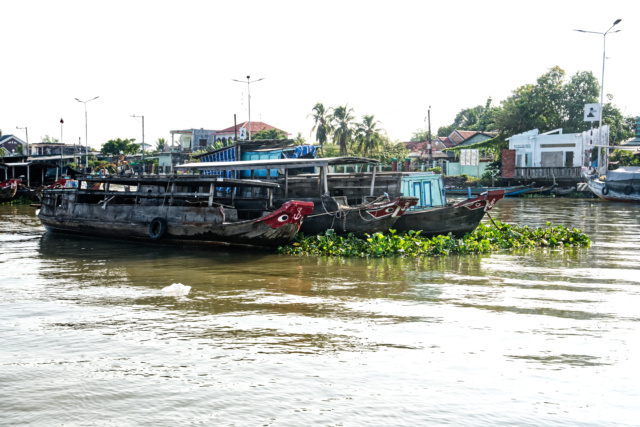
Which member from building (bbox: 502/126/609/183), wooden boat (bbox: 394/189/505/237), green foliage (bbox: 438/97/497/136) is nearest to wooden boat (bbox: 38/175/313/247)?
wooden boat (bbox: 394/189/505/237)

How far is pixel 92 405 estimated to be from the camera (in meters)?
4.62

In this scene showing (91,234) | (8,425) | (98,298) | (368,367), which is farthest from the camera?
(91,234)

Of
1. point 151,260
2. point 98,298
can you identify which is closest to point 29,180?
point 151,260

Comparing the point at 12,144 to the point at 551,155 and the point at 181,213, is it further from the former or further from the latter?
the point at 181,213

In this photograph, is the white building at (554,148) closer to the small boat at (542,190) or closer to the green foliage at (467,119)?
the small boat at (542,190)

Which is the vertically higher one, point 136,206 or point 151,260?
point 136,206

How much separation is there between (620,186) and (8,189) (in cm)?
3190

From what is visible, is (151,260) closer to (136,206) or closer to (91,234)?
(136,206)

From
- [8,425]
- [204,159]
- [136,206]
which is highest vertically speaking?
[204,159]

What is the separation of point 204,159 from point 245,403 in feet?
55.1

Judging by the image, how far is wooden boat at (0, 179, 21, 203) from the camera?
101 feet

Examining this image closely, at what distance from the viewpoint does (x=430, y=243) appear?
12680 millimetres

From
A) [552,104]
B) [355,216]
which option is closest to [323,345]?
[355,216]

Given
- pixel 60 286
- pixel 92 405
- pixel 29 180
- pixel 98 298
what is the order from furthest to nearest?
1. pixel 29 180
2. pixel 60 286
3. pixel 98 298
4. pixel 92 405
